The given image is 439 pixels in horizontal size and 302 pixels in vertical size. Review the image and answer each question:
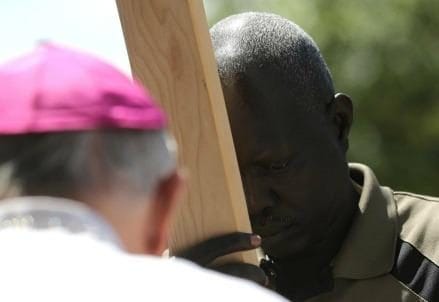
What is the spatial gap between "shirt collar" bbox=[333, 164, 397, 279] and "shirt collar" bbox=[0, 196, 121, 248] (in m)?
2.02

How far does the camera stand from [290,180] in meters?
3.89

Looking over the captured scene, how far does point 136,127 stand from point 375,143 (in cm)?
981

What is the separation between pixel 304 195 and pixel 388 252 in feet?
0.91

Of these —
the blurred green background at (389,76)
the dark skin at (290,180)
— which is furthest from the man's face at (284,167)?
the blurred green background at (389,76)

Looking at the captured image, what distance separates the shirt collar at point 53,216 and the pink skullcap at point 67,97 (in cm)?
9

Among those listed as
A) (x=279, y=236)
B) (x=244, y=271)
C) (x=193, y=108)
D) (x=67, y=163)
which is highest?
(x=67, y=163)

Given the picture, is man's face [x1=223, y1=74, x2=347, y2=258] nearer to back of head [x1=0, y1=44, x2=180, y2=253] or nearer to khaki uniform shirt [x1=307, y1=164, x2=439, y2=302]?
khaki uniform shirt [x1=307, y1=164, x2=439, y2=302]

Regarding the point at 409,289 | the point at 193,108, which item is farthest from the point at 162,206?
the point at 409,289

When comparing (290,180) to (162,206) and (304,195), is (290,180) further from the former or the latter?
(162,206)

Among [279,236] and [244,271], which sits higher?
[244,271]

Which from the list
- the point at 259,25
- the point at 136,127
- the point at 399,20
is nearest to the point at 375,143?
the point at 399,20

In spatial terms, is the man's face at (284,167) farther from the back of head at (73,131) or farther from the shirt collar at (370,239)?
the back of head at (73,131)

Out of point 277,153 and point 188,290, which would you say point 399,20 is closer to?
point 277,153

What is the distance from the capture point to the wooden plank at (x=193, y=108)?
3.07m
